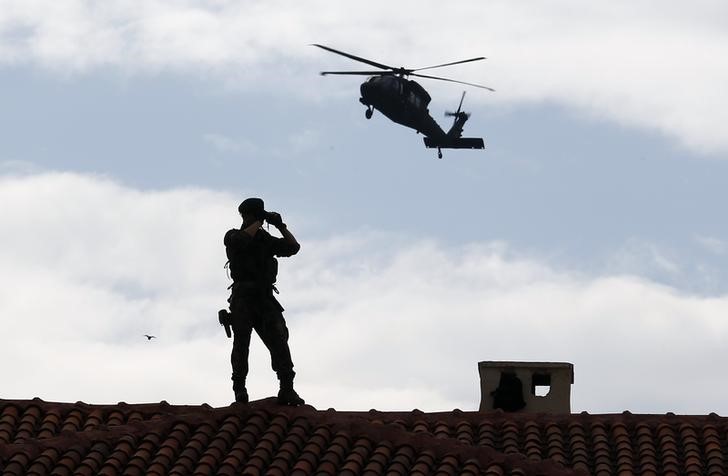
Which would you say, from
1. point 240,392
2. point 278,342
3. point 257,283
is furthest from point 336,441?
point 257,283

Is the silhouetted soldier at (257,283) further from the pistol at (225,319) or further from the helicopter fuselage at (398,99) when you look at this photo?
the helicopter fuselage at (398,99)

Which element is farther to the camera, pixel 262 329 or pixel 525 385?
pixel 525 385

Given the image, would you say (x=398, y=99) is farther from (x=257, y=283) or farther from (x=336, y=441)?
(x=336, y=441)

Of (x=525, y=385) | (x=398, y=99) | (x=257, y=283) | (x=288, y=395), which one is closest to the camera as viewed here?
(x=288, y=395)

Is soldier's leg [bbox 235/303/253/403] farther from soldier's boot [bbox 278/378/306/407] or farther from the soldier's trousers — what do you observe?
soldier's boot [bbox 278/378/306/407]

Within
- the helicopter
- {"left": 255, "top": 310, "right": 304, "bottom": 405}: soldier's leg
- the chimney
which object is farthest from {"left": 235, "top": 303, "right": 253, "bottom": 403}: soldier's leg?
the helicopter

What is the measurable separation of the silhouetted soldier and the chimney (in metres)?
7.07

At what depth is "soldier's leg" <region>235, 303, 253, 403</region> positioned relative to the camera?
26.4 metres

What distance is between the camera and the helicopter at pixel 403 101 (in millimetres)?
92688

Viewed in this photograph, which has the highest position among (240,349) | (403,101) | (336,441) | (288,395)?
(403,101)

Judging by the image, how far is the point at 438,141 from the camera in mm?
97312

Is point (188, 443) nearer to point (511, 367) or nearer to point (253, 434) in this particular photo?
point (253, 434)

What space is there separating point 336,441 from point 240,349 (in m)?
2.84

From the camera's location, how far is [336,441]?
24.5 meters
